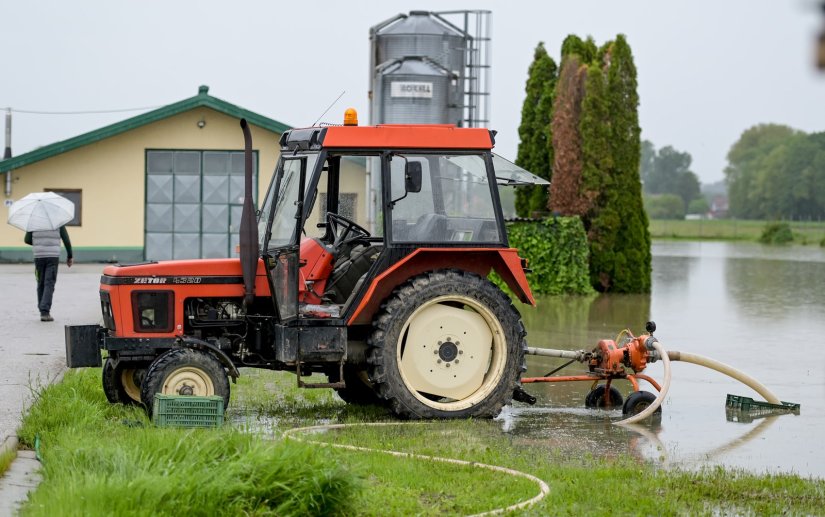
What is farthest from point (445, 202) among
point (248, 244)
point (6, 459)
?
point (6, 459)

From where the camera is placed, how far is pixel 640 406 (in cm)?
1075

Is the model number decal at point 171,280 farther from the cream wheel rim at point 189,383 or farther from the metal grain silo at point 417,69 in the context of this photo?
the metal grain silo at point 417,69

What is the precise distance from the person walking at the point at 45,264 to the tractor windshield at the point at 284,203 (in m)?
8.04

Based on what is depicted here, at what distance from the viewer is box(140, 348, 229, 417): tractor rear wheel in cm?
963

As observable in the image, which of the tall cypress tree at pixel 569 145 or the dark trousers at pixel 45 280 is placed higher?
the tall cypress tree at pixel 569 145

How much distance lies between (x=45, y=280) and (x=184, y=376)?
8.77m

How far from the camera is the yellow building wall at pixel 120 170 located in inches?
1286

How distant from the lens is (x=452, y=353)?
408 inches

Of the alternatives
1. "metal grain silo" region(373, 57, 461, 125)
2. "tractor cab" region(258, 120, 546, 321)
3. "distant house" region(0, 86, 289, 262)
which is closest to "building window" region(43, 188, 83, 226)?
"distant house" region(0, 86, 289, 262)

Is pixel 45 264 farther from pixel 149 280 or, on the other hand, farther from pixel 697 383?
pixel 697 383

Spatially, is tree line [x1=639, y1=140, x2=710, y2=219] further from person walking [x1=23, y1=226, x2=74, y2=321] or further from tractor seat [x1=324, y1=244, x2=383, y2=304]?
tractor seat [x1=324, y1=244, x2=383, y2=304]

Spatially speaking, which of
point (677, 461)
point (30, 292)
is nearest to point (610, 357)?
point (677, 461)

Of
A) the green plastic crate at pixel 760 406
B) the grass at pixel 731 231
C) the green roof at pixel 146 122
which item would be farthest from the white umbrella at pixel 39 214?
the grass at pixel 731 231

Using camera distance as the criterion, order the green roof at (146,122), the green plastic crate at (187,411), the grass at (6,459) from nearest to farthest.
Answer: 1. the grass at (6,459)
2. the green plastic crate at (187,411)
3. the green roof at (146,122)
